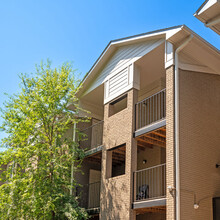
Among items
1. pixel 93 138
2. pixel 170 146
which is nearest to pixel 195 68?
pixel 170 146

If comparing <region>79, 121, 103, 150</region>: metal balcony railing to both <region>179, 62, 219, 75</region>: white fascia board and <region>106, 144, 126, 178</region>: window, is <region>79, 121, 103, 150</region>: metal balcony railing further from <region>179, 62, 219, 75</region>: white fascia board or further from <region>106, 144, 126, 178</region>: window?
<region>179, 62, 219, 75</region>: white fascia board

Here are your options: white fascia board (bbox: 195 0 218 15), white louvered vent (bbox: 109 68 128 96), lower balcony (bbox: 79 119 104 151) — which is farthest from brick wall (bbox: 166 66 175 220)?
lower balcony (bbox: 79 119 104 151)

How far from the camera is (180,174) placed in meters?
11.9

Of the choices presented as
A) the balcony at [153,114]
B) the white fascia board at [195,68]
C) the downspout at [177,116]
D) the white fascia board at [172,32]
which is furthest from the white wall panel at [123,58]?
the balcony at [153,114]

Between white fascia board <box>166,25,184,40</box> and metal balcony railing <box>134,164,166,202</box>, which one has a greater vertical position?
white fascia board <box>166,25,184,40</box>

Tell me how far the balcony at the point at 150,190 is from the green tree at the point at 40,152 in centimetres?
243

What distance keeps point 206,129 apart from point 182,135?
1370mm

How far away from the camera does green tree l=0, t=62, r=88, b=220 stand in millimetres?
14656

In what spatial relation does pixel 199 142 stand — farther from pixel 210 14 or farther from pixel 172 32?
pixel 210 14

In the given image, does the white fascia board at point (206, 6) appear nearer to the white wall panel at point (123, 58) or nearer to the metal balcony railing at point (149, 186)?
the white wall panel at point (123, 58)

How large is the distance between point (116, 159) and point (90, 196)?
2.14m

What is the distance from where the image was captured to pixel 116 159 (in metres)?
18.0

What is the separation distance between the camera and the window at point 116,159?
50.7 feet

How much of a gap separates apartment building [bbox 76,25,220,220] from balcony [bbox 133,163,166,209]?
0.11 ft
